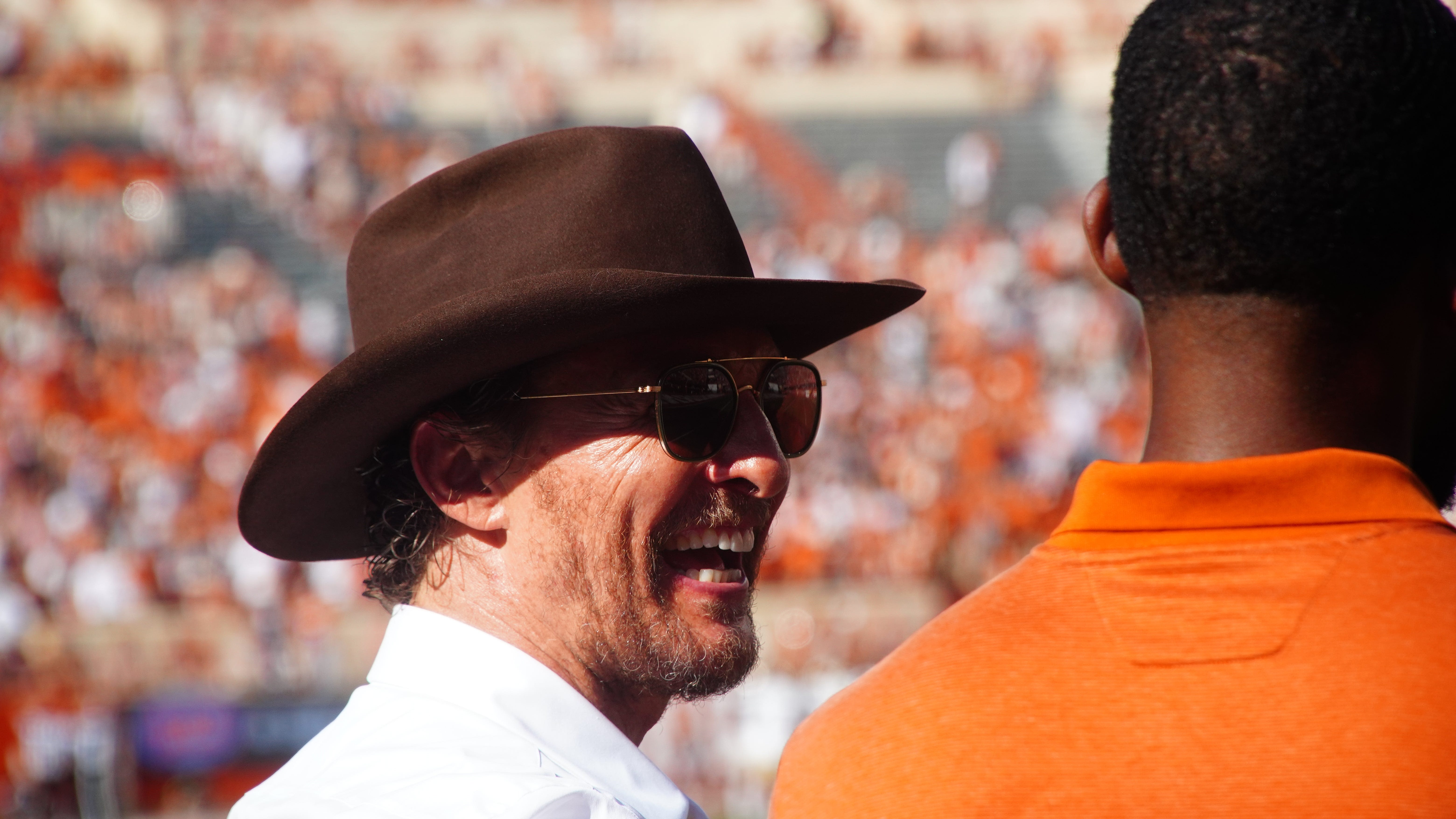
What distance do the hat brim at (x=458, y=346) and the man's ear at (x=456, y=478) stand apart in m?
0.05

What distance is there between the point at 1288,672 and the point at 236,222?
18.9m

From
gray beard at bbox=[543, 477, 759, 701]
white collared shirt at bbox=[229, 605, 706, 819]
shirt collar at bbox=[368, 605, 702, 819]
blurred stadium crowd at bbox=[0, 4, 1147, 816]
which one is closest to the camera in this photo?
white collared shirt at bbox=[229, 605, 706, 819]

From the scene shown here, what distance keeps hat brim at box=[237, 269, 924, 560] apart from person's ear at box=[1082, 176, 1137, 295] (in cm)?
77

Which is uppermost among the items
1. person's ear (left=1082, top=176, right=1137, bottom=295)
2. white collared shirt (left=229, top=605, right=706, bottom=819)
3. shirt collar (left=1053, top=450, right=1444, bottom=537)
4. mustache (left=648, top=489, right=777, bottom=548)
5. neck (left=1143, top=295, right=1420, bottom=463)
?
person's ear (left=1082, top=176, right=1137, bottom=295)

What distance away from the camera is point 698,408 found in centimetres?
214

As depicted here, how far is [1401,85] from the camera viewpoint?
3.68 ft

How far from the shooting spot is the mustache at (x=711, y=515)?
7.06ft

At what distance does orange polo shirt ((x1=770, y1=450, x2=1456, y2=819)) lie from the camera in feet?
3.48

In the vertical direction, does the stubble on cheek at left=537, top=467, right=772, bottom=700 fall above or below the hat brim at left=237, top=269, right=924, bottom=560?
below

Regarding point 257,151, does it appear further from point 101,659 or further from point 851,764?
point 851,764

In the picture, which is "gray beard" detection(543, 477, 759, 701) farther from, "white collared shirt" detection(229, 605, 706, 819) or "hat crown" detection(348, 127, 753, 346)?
"hat crown" detection(348, 127, 753, 346)

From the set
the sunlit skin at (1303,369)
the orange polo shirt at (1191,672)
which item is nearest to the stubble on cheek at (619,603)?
the orange polo shirt at (1191,672)

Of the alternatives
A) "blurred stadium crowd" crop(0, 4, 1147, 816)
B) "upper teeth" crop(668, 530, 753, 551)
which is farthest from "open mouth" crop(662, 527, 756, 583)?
"blurred stadium crowd" crop(0, 4, 1147, 816)

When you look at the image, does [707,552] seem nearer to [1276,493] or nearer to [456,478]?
[456,478]
